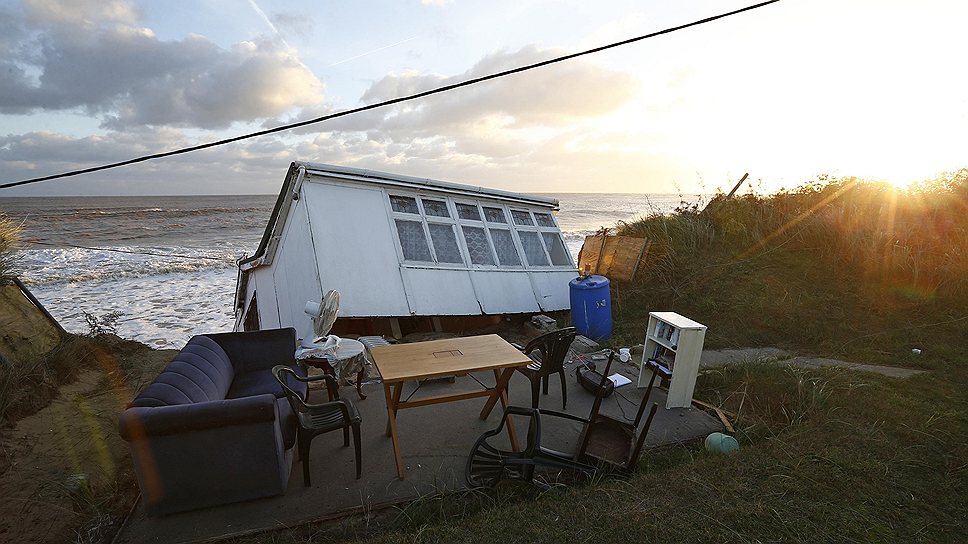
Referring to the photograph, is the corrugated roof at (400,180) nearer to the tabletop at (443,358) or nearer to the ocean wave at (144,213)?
the tabletop at (443,358)

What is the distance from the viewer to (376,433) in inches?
183

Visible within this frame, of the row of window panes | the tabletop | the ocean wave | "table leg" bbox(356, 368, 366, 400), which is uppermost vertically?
the ocean wave

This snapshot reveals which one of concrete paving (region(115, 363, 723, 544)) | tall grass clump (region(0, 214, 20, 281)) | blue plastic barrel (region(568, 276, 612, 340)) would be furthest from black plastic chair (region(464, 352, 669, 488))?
tall grass clump (region(0, 214, 20, 281))

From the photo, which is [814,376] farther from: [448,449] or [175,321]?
[175,321]

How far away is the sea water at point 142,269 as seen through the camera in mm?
12680

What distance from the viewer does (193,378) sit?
4168 mm

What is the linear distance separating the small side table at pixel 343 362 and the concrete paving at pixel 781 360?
4.13 metres

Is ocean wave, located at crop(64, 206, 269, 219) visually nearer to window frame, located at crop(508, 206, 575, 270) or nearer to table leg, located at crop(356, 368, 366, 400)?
window frame, located at crop(508, 206, 575, 270)

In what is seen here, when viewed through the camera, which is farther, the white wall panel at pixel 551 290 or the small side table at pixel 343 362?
the white wall panel at pixel 551 290

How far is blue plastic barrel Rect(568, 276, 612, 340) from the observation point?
7707 millimetres

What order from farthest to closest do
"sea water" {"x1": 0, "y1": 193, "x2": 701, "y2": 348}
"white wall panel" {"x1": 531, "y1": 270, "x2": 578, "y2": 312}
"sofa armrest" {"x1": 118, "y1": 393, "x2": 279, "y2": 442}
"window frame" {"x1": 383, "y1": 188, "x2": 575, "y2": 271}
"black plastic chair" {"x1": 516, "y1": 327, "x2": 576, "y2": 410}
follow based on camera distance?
"sea water" {"x1": 0, "y1": 193, "x2": 701, "y2": 348} < "white wall panel" {"x1": 531, "y1": 270, "x2": 578, "y2": 312} < "window frame" {"x1": 383, "y1": 188, "x2": 575, "y2": 271} < "black plastic chair" {"x1": 516, "y1": 327, "x2": 576, "y2": 410} < "sofa armrest" {"x1": 118, "y1": 393, "x2": 279, "y2": 442}

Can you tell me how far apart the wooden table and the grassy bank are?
0.82 m

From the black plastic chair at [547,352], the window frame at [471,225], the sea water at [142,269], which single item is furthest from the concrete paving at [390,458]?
the sea water at [142,269]

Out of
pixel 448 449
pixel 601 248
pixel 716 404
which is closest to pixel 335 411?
pixel 448 449
